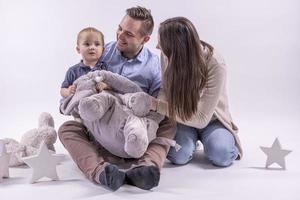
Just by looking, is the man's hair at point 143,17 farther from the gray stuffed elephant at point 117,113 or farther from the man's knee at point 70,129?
the man's knee at point 70,129

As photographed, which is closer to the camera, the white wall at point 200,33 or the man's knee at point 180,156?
the man's knee at point 180,156

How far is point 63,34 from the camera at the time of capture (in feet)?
12.6

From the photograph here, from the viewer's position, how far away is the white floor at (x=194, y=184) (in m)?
2.25

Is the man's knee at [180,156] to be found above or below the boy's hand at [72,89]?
below

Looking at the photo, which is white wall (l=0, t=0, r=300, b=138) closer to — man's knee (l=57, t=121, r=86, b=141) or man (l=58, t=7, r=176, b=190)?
man (l=58, t=7, r=176, b=190)

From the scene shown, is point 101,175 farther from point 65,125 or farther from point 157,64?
point 157,64

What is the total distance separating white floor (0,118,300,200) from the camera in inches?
88.6

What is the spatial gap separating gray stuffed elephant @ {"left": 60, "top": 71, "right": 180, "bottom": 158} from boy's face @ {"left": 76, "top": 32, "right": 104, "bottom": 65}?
22 cm

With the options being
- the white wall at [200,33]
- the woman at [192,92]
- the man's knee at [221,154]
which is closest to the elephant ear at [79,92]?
the woman at [192,92]

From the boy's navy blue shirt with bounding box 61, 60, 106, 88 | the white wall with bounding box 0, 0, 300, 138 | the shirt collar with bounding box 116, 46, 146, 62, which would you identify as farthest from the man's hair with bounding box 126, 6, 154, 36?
the white wall with bounding box 0, 0, 300, 138

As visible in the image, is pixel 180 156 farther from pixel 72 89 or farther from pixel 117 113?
pixel 72 89

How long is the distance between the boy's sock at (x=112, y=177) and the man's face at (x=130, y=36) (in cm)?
70
